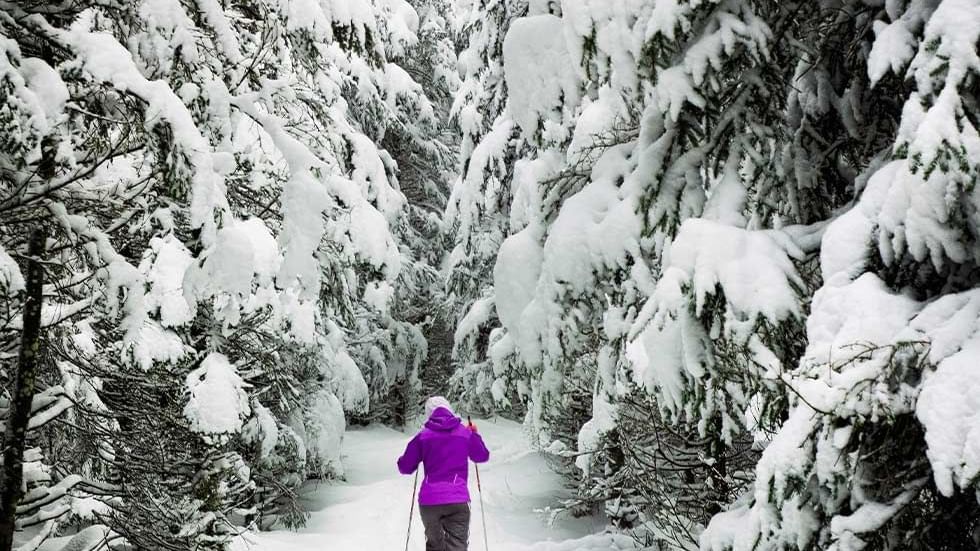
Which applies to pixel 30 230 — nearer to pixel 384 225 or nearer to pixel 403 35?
pixel 384 225

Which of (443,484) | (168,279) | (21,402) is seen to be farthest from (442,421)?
(21,402)

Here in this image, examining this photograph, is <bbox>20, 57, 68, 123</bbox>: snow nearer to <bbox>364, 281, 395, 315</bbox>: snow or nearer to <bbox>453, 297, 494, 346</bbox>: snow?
<bbox>453, 297, 494, 346</bbox>: snow

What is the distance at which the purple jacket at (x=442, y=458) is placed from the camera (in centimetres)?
618

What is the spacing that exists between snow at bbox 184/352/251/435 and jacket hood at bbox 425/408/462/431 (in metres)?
1.54

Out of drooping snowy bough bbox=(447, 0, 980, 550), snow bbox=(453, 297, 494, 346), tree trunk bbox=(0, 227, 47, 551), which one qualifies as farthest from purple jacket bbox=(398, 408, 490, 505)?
snow bbox=(453, 297, 494, 346)

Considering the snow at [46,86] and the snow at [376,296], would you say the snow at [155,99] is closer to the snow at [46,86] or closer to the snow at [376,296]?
the snow at [46,86]

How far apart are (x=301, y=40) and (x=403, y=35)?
1098 cm

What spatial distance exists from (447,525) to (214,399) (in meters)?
2.17

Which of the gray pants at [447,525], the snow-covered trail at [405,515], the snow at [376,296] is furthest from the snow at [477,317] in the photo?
the gray pants at [447,525]

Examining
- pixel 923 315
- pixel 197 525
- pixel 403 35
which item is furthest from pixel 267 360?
pixel 403 35

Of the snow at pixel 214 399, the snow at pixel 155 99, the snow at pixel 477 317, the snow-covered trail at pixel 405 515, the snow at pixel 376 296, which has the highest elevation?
the snow at pixel 155 99

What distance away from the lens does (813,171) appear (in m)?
3.77

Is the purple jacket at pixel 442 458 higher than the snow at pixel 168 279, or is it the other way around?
the snow at pixel 168 279

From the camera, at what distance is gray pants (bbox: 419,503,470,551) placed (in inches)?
244
